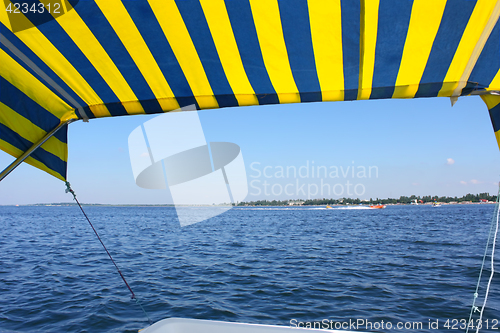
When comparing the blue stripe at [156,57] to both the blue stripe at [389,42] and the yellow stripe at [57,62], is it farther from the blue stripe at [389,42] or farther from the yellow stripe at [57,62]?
the blue stripe at [389,42]

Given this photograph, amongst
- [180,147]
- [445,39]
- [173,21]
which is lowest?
[180,147]

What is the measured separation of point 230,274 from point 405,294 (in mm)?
3825

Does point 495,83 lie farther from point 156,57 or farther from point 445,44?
point 156,57

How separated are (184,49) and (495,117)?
2.02 metres

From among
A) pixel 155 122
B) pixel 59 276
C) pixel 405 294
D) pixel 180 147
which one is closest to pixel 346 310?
pixel 405 294

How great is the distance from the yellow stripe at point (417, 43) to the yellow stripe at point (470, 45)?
0.14 metres

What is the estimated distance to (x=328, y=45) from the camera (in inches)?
61.8

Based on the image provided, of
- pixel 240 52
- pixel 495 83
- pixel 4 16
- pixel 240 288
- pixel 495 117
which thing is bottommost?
pixel 240 288

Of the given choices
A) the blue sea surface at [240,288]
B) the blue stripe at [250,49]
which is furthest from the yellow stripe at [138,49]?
the blue sea surface at [240,288]

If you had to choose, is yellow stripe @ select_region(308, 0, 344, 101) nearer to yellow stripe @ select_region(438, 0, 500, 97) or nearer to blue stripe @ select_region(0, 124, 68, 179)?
yellow stripe @ select_region(438, 0, 500, 97)

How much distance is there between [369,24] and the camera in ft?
4.72

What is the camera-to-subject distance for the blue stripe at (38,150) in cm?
223

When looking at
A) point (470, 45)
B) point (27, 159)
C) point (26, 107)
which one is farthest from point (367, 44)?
point (27, 159)

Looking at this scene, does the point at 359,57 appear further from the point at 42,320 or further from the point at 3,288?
the point at 3,288
